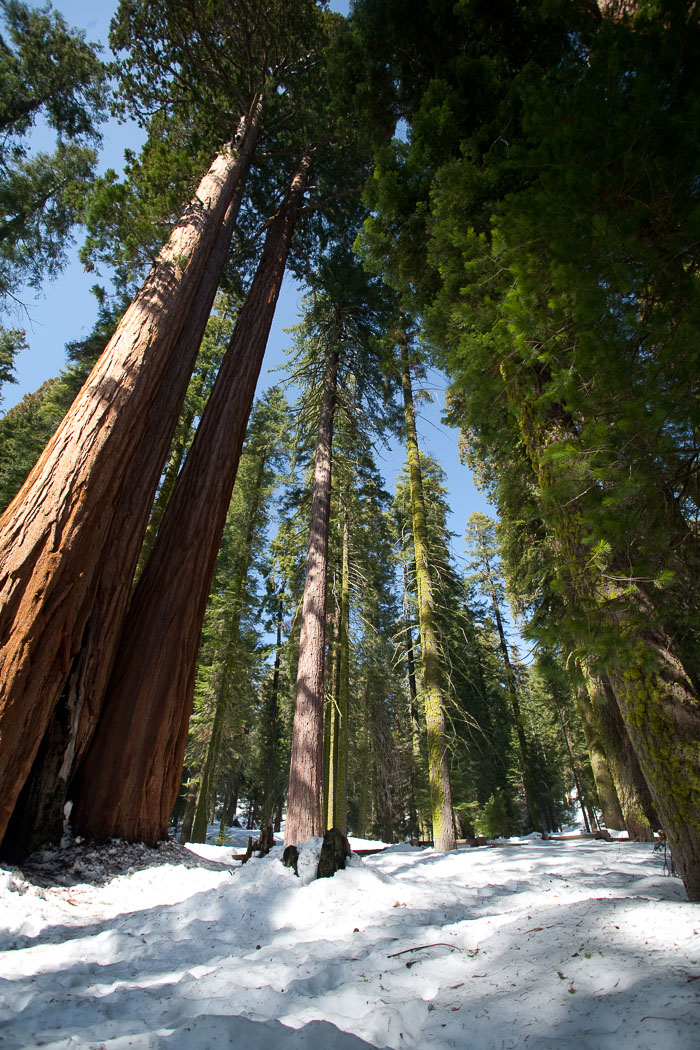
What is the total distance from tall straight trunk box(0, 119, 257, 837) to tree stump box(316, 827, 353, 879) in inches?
86.9

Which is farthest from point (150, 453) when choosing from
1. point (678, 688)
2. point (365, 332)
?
point (365, 332)

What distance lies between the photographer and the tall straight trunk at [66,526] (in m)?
3.11

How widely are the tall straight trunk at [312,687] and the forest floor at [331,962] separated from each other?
2762 millimetres

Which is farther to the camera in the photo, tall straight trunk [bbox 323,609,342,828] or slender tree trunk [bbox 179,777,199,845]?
slender tree trunk [bbox 179,777,199,845]

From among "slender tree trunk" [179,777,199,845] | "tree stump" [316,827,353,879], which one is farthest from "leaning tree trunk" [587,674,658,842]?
"slender tree trunk" [179,777,199,845]

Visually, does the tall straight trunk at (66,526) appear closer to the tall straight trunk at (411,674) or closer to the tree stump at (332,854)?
the tree stump at (332,854)

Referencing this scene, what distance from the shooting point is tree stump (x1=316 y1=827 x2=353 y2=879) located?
337 centimetres

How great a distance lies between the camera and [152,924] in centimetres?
270

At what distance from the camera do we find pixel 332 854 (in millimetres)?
3504

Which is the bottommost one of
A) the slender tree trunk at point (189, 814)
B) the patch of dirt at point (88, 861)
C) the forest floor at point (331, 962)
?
the forest floor at point (331, 962)

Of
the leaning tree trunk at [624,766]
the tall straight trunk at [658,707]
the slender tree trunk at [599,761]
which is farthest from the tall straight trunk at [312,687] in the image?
the slender tree trunk at [599,761]

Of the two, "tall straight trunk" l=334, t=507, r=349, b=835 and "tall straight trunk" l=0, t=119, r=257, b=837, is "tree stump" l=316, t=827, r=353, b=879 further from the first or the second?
"tall straight trunk" l=334, t=507, r=349, b=835

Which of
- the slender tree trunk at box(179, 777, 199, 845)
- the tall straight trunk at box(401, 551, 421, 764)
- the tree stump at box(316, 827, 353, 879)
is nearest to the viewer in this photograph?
the tree stump at box(316, 827, 353, 879)

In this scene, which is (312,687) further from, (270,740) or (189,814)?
(270,740)
